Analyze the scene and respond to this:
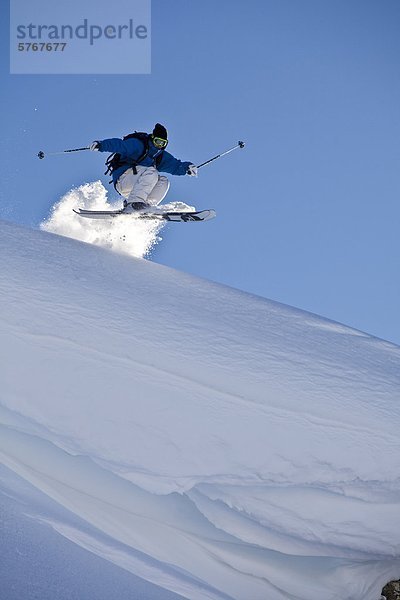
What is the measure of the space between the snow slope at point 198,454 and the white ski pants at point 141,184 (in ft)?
17.4

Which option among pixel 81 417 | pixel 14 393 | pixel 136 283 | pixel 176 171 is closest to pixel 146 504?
pixel 81 417

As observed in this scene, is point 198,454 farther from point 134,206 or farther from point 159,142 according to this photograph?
point 134,206

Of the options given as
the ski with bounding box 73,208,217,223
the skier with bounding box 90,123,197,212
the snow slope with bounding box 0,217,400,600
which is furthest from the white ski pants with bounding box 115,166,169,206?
the snow slope with bounding box 0,217,400,600

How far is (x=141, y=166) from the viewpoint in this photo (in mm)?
8227

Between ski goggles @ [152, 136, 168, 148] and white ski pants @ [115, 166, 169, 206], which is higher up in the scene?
ski goggles @ [152, 136, 168, 148]

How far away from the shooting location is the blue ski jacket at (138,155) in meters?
7.79

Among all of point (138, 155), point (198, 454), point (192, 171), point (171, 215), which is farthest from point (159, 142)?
point (198, 454)

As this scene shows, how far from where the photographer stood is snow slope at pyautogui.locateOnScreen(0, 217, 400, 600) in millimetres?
2510

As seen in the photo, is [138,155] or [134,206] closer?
[138,155]

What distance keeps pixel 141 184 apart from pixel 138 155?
41 centimetres

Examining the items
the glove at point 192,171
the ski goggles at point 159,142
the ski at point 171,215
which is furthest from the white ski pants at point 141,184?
the glove at point 192,171

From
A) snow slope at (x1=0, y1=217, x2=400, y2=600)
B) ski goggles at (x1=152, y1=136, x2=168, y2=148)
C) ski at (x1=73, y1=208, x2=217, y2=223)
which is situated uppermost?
ski goggles at (x1=152, y1=136, x2=168, y2=148)

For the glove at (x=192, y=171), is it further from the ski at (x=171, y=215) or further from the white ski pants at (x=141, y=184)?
the ski at (x=171, y=215)

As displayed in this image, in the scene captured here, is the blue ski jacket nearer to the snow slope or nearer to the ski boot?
the ski boot
